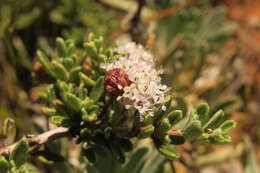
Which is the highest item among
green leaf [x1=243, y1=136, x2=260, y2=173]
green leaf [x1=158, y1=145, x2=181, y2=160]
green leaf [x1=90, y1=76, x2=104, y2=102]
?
green leaf [x1=90, y1=76, x2=104, y2=102]

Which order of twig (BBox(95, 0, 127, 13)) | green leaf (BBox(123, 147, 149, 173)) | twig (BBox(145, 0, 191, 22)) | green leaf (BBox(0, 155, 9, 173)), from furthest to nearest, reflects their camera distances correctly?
1. twig (BBox(95, 0, 127, 13))
2. twig (BBox(145, 0, 191, 22))
3. green leaf (BBox(123, 147, 149, 173))
4. green leaf (BBox(0, 155, 9, 173))

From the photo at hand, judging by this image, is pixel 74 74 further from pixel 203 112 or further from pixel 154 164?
pixel 154 164

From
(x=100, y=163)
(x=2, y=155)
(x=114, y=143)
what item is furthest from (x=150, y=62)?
(x=2, y=155)

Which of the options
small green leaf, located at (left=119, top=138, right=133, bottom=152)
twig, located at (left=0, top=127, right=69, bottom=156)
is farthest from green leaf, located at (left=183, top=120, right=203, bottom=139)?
twig, located at (left=0, top=127, right=69, bottom=156)

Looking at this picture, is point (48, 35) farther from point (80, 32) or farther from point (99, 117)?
point (99, 117)

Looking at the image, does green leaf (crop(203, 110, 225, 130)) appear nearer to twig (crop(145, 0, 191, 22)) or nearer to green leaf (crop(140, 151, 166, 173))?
green leaf (crop(140, 151, 166, 173))
